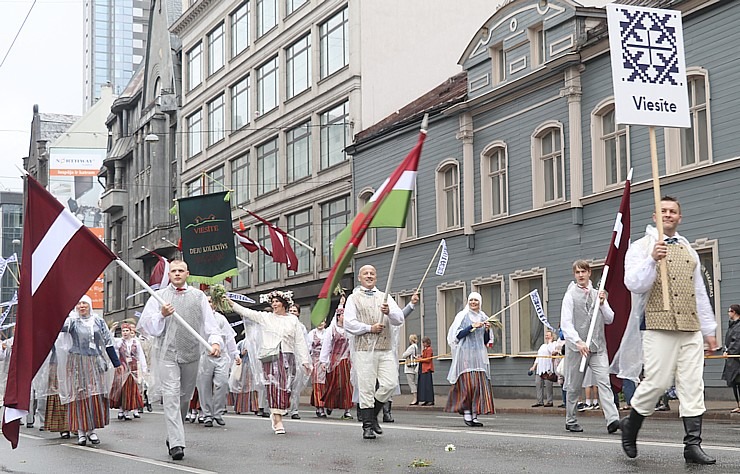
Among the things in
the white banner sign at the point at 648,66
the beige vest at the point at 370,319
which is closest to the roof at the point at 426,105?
the beige vest at the point at 370,319

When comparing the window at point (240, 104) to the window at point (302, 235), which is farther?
the window at point (240, 104)

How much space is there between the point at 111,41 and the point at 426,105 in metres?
143

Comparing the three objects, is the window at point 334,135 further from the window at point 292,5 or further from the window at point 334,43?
the window at point 292,5

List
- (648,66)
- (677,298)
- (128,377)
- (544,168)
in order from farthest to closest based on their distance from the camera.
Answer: (544,168)
(128,377)
(648,66)
(677,298)

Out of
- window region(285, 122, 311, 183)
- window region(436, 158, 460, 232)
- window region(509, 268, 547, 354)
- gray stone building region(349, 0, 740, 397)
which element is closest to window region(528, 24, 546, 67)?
gray stone building region(349, 0, 740, 397)

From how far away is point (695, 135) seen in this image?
23.8 m

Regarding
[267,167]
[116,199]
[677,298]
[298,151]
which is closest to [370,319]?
[677,298]

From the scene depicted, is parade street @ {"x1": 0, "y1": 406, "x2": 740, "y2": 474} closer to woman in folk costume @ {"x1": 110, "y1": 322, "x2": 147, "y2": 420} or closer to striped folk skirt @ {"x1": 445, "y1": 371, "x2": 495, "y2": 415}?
striped folk skirt @ {"x1": 445, "y1": 371, "x2": 495, "y2": 415}

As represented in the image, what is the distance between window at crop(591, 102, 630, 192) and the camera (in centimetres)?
2619

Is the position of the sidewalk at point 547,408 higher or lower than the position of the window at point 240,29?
lower

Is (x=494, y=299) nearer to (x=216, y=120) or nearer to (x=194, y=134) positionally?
(x=216, y=120)

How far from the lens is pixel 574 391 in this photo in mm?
14164

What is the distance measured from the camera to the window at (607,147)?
85.9ft

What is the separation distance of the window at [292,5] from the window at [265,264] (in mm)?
8121
